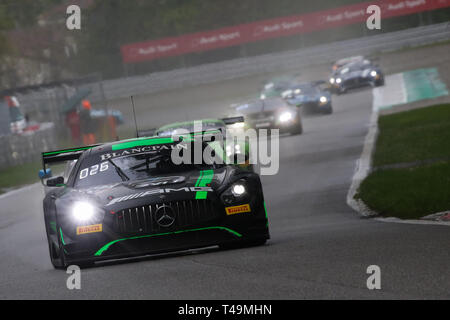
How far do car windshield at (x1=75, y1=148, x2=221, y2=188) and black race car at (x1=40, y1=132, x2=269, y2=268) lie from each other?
21 centimetres

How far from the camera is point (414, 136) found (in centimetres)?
2159

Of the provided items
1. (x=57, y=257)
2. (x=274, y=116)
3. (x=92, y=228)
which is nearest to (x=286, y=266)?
(x=92, y=228)

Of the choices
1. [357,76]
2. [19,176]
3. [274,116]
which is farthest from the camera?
[357,76]

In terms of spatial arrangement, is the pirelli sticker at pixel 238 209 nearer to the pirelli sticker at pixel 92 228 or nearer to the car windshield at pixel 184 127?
the pirelli sticker at pixel 92 228

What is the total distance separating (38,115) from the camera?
155ft

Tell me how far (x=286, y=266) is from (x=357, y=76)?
1325 inches

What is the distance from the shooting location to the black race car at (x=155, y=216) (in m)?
8.68

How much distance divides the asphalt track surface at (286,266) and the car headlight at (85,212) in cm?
A: 45

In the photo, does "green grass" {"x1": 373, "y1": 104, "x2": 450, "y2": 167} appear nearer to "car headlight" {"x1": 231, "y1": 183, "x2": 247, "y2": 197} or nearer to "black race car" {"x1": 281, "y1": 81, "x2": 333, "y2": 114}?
"black race car" {"x1": 281, "y1": 81, "x2": 333, "y2": 114}

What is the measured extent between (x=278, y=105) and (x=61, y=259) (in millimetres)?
20061

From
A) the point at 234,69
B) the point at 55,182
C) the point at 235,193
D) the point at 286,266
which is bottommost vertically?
the point at 234,69

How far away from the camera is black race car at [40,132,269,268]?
868 centimetres

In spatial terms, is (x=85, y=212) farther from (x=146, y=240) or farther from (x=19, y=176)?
(x=19, y=176)

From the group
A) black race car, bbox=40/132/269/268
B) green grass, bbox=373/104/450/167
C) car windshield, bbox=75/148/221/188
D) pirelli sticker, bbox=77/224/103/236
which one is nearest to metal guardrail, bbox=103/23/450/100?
green grass, bbox=373/104/450/167
